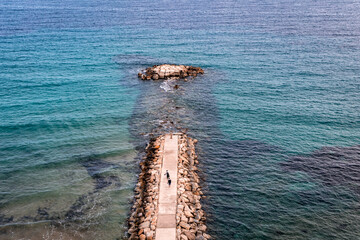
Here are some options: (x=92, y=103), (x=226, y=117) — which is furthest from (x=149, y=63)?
(x=226, y=117)

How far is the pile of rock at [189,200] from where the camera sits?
3324 cm

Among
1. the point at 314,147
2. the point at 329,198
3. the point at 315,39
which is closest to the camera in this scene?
the point at 329,198

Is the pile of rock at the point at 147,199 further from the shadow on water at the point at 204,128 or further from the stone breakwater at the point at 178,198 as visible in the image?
the shadow on water at the point at 204,128

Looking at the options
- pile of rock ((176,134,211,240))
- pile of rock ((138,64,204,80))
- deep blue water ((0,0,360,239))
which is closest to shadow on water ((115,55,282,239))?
deep blue water ((0,0,360,239))

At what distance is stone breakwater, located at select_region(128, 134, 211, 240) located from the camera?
109 feet

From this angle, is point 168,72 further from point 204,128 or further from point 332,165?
point 332,165

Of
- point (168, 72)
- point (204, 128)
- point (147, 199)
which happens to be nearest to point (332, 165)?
point (204, 128)

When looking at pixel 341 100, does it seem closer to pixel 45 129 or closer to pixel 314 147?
pixel 314 147

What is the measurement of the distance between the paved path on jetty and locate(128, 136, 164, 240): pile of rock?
0.59m

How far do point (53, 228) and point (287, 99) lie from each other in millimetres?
50316

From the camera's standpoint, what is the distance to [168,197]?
3734 centimetres

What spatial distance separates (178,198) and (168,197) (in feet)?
4.12

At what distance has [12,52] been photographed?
310 ft

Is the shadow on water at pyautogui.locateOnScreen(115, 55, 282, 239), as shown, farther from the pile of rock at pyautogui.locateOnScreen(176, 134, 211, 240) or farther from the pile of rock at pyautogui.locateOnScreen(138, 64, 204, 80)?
the pile of rock at pyautogui.locateOnScreen(138, 64, 204, 80)
